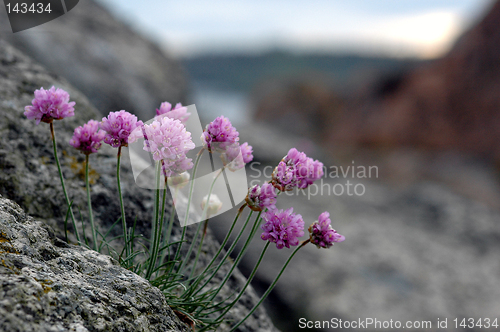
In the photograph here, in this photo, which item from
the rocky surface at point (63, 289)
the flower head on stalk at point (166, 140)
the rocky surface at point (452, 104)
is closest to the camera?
the rocky surface at point (63, 289)

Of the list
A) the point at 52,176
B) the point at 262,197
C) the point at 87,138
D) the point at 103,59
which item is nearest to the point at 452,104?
the point at 103,59

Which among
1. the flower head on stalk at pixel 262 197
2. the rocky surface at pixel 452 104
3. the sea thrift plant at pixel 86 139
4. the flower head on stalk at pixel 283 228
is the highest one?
the rocky surface at pixel 452 104

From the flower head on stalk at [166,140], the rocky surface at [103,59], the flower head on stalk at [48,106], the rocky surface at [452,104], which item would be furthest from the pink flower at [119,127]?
the rocky surface at [452,104]

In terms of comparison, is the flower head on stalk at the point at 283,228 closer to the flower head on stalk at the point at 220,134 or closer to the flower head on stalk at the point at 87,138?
the flower head on stalk at the point at 220,134

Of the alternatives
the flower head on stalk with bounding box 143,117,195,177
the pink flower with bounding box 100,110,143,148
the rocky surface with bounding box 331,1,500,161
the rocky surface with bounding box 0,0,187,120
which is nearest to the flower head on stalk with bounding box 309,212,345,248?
the flower head on stalk with bounding box 143,117,195,177

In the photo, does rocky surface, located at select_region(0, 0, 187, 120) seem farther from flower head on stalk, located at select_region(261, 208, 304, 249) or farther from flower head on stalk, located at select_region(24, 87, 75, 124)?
flower head on stalk, located at select_region(261, 208, 304, 249)

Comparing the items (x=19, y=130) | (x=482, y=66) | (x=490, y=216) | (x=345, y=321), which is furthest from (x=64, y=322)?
(x=482, y=66)

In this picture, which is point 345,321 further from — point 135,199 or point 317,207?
point 135,199
